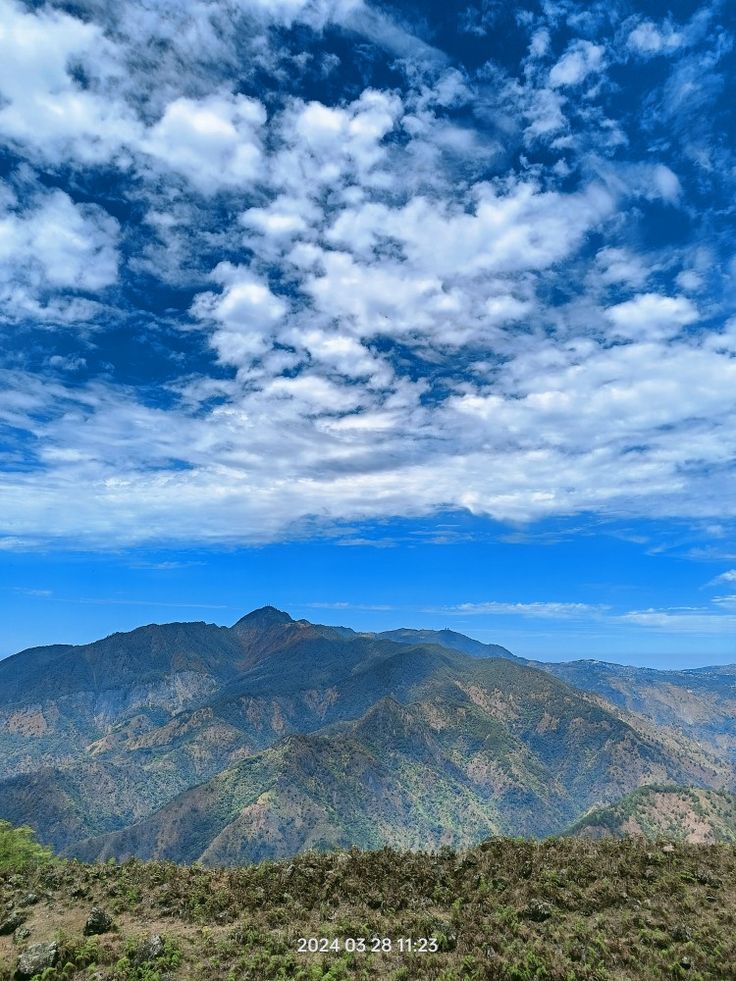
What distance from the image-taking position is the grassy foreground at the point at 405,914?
2177 centimetres

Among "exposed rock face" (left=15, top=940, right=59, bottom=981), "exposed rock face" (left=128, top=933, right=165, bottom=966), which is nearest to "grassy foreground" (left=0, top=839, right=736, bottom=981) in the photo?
"exposed rock face" (left=128, top=933, right=165, bottom=966)

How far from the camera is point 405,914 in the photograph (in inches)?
1038

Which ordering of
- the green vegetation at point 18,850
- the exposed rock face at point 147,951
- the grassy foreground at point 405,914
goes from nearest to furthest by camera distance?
the grassy foreground at point 405,914
the exposed rock face at point 147,951
the green vegetation at point 18,850

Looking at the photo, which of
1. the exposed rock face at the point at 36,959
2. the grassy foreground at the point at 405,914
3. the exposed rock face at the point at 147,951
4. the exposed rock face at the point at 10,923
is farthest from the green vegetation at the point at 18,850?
the exposed rock face at the point at 147,951

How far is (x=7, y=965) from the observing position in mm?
23062

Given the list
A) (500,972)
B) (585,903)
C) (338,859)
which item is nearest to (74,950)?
(338,859)

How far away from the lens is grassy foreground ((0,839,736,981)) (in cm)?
2177

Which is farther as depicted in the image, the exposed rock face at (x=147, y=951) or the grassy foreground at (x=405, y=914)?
the exposed rock face at (x=147, y=951)

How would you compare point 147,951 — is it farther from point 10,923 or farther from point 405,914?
point 405,914

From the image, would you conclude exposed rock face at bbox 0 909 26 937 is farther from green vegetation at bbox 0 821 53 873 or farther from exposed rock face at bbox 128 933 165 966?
green vegetation at bbox 0 821 53 873

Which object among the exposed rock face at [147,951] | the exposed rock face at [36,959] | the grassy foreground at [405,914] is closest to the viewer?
the grassy foreground at [405,914]

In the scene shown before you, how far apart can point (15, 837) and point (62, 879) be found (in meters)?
21.9

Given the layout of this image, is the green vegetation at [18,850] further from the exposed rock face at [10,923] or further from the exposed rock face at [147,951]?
the exposed rock face at [147,951]

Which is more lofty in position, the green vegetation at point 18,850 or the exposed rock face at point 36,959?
the exposed rock face at point 36,959
